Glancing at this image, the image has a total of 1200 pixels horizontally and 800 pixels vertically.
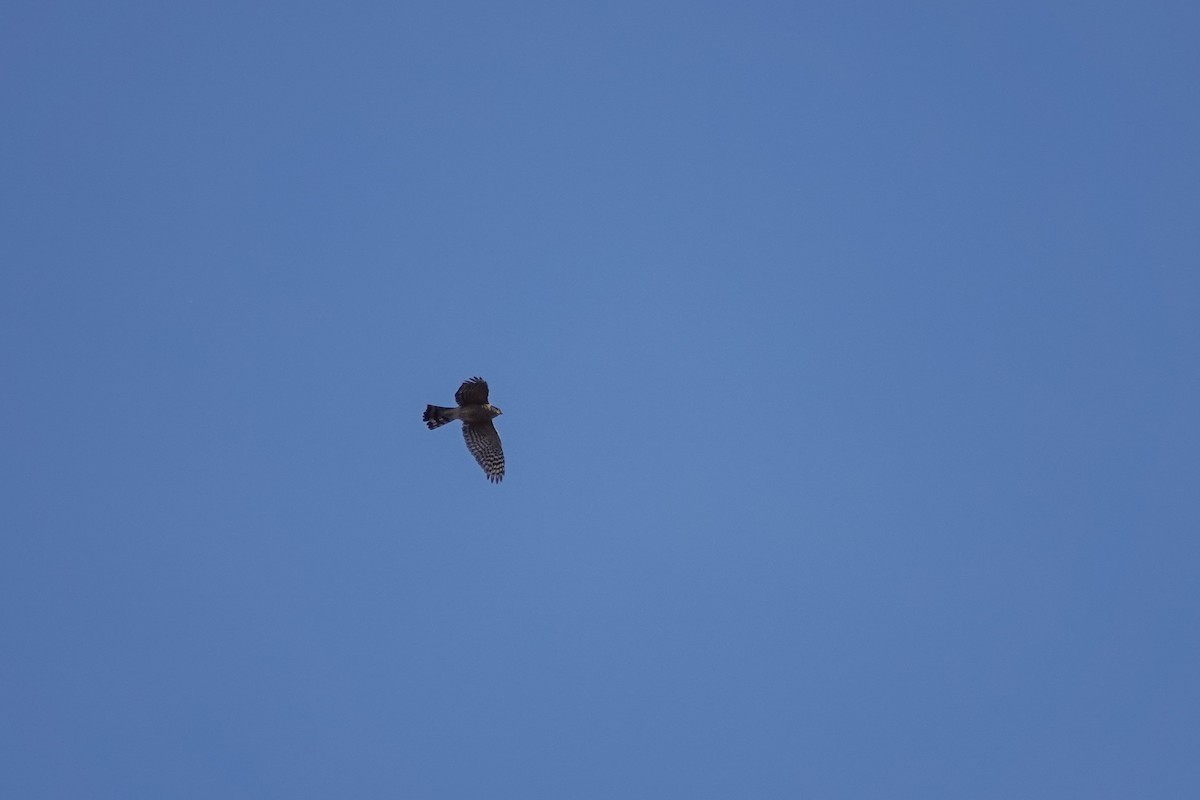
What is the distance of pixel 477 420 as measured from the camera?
21.8 meters

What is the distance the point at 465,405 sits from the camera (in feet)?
70.3

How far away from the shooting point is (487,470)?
22.2 meters

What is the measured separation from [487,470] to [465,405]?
140cm

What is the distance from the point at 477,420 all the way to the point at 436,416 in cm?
70

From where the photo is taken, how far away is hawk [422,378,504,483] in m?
21.2

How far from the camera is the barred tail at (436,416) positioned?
21547 mm

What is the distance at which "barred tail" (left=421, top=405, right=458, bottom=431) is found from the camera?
21.5 metres

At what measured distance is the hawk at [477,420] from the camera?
2125 cm

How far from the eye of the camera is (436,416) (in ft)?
70.8
